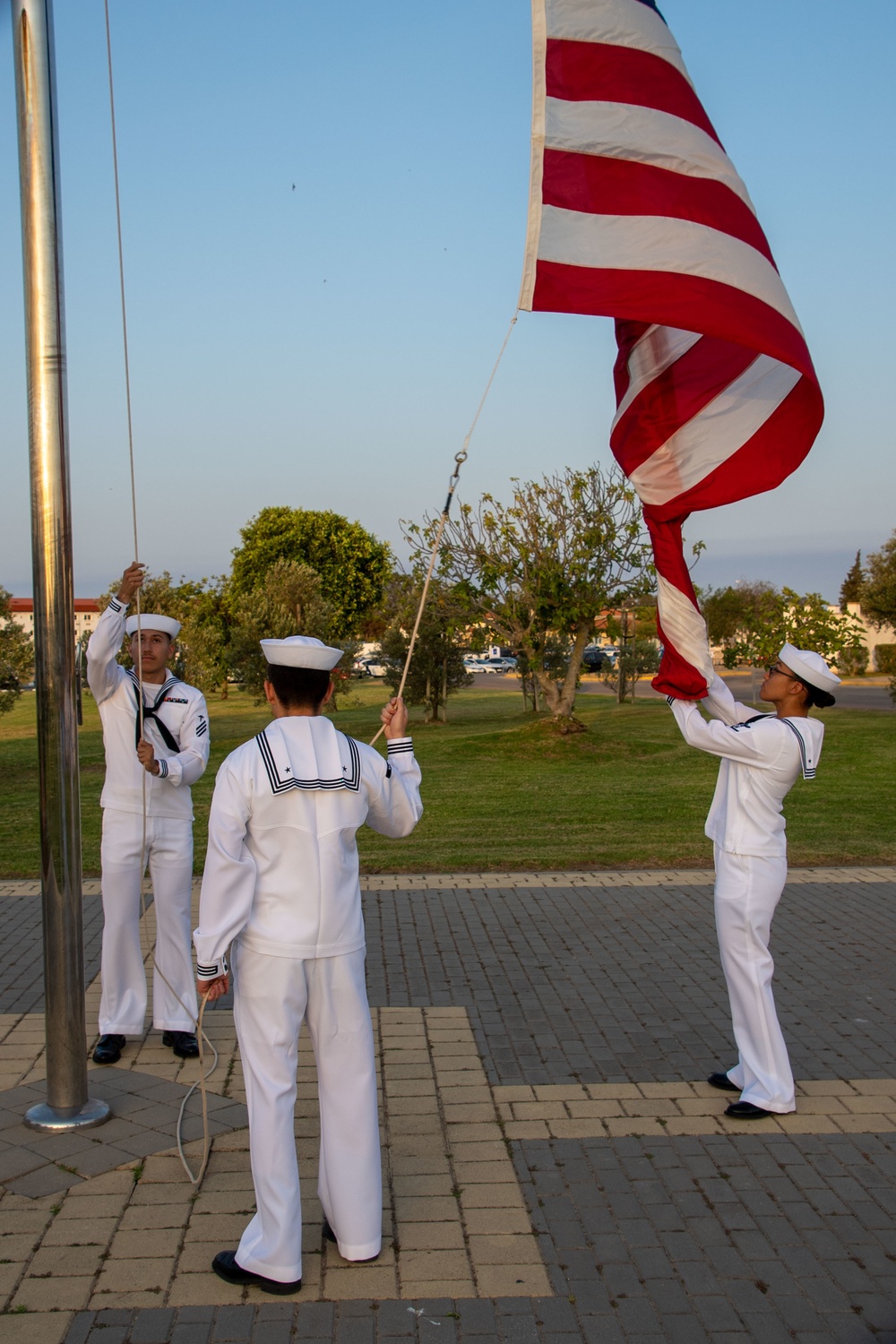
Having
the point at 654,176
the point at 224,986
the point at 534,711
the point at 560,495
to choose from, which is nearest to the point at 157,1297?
the point at 224,986

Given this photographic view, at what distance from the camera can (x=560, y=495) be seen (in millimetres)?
21156

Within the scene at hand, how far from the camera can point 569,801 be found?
15.2 m

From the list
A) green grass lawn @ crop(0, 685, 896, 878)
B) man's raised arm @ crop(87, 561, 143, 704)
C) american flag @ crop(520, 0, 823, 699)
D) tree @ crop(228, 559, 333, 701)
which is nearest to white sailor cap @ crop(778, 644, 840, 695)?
american flag @ crop(520, 0, 823, 699)

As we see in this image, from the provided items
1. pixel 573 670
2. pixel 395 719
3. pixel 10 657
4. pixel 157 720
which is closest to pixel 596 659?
pixel 573 670

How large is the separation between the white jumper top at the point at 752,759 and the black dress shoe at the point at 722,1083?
1117 millimetres

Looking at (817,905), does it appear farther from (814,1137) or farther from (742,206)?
(742,206)

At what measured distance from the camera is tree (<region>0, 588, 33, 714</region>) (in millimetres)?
18953

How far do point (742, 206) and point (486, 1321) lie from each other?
4.55 m

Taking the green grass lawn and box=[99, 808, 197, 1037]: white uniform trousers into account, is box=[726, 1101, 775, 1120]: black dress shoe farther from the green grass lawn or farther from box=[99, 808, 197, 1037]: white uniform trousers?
the green grass lawn

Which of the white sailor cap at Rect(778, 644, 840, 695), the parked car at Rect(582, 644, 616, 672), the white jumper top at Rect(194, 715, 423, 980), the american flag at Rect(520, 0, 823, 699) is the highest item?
the american flag at Rect(520, 0, 823, 699)

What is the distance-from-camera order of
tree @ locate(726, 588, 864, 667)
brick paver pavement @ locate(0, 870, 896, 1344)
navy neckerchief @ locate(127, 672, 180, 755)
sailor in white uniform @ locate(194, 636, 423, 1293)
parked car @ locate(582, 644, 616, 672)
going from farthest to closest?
1. parked car @ locate(582, 644, 616, 672)
2. tree @ locate(726, 588, 864, 667)
3. navy neckerchief @ locate(127, 672, 180, 755)
4. sailor in white uniform @ locate(194, 636, 423, 1293)
5. brick paver pavement @ locate(0, 870, 896, 1344)

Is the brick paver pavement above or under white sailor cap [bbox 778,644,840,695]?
under

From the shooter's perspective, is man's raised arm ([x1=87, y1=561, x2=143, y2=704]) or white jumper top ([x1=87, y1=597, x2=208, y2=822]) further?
white jumper top ([x1=87, y1=597, x2=208, y2=822])

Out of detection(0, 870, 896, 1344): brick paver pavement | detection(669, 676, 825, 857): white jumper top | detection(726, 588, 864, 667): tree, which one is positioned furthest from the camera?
detection(726, 588, 864, 667): tree
